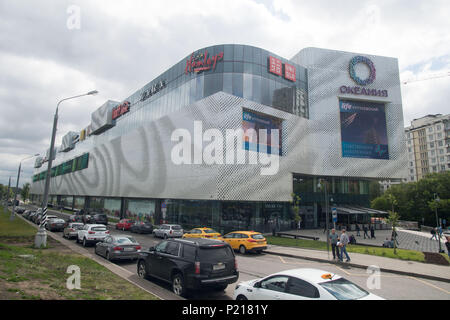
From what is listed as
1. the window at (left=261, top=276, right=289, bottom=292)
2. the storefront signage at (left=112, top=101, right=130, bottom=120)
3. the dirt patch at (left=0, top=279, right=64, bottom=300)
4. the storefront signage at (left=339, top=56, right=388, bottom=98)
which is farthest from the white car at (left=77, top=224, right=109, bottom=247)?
the storefront signage at (left=339, top=56, right=388, bottom=98)

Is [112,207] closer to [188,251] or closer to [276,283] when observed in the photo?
[188,251]

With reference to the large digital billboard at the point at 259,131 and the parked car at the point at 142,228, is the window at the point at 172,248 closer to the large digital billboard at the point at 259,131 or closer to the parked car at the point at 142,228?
the parked car at the point at 142,228

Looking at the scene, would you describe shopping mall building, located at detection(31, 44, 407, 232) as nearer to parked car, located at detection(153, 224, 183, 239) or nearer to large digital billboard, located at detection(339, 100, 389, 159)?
large digital billboard, located at detection(339, 100, 389, 159)

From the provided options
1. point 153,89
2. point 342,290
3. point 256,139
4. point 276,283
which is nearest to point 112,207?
point 153,89

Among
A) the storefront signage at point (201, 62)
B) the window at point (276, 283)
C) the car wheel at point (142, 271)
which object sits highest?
the storefront signage at point (201, 62)

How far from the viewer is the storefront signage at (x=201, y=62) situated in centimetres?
3356

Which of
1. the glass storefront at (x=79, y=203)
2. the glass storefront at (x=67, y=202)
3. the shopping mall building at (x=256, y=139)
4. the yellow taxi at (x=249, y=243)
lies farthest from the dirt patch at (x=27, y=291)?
the glass storefront at (x=67, y=202)

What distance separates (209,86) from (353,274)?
26588 mm

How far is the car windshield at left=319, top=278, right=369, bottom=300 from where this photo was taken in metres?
5.40

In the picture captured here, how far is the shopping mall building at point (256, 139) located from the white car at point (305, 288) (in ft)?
66.5

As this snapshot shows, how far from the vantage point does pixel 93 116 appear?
2753 inches

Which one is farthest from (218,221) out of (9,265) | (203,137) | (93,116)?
(93,116)

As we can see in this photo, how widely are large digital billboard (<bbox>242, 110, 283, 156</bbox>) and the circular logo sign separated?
19098mm

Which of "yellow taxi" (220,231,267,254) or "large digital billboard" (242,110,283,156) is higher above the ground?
"large digital billboard" (242,110,283,156)
